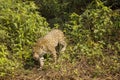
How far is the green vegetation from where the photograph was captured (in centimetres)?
888

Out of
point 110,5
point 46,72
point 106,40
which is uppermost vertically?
point 110,5

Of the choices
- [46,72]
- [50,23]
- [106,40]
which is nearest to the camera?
[46,72]

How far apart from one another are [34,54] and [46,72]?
0.56 metres

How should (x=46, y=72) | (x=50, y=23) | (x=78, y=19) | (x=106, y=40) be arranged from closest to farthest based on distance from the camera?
(x=46, y=72) < (x=106, y=40) < (x=78, y=19) < (x=50, y=23)

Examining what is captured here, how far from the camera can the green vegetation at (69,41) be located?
8.88 meters

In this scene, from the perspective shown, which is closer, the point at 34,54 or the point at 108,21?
the point at 34,54

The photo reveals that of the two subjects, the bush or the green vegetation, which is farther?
the bush

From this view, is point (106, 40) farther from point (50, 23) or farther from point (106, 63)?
point (50, 23)

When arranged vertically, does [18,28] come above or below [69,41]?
above

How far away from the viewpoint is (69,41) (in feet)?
32.9

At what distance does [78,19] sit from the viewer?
410 inches

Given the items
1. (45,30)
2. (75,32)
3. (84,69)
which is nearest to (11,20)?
(45,30)

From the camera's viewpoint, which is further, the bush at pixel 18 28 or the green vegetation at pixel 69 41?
the bush at pixel 18 28

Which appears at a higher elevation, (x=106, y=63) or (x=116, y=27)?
(x=116, y=27)
